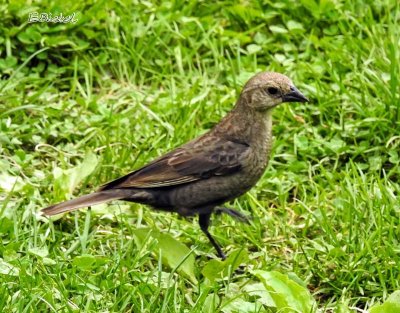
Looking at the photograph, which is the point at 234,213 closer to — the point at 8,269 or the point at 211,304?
the point at 211,304

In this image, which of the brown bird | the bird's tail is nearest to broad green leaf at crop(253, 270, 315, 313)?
the brown bird

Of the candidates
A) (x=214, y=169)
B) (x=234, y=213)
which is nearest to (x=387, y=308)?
(x=234, y=213)

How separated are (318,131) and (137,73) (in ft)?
4.20

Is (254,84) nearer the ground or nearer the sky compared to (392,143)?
nearer the sky

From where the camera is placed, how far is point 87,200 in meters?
5.50

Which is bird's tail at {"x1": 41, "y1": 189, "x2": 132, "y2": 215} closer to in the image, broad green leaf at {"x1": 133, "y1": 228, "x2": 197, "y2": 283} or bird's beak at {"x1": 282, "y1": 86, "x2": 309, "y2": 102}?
broad green leaf at {"x1": 133, "y1": 228, "x2": 197, "y2": 283}

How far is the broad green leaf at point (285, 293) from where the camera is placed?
191 inches

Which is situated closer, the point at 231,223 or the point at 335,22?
the point at 231,223

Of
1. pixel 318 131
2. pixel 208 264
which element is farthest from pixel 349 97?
pixel 208 264

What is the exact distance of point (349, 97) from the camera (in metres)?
6.63

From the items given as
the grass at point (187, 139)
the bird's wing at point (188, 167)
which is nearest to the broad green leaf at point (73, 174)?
the grass at point (187, 139)

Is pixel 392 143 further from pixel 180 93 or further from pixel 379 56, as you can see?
pixel 180 93

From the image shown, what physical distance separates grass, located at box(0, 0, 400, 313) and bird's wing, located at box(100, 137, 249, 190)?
0.80 feet

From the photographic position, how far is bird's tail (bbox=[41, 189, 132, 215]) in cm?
545
